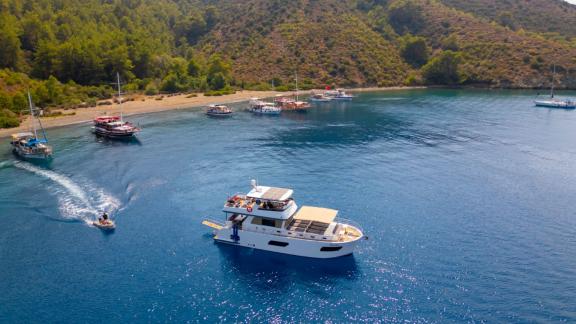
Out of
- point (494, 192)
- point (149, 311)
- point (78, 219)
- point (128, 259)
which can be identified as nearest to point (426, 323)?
point (149, 311)

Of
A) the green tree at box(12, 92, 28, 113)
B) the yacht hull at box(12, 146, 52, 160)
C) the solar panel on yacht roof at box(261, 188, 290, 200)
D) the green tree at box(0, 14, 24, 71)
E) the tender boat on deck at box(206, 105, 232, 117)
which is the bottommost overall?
the solar panel on yacht roof at box(261, 188, 290, 200)

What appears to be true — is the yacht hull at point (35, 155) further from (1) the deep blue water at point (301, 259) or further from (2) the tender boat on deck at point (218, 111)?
(2) the tender boat on deck at point (218, 111)

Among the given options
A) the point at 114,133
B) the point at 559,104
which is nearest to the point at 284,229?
the point at 114,133

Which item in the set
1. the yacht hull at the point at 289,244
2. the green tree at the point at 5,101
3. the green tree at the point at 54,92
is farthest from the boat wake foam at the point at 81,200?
the green tree at the point at 54,92

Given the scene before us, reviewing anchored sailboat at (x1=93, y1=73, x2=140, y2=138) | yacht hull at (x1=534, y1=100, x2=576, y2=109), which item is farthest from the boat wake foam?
yacht hull at (x1=534, y1=100, x2=576, y2=109)

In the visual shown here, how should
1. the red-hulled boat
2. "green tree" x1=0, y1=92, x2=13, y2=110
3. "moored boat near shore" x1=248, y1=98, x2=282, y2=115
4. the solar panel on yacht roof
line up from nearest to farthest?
the solar panel on yacht roof
the red-hulled boat
"green tree" x1=0, y1=92, x2=13, y2=110
"moored boat near shore" x1=248, y1=98, x2=282, y2=115

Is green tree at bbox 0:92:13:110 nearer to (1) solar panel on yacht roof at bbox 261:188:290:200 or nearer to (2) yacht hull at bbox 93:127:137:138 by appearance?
(2) yacht hull at bbox 93:127:137:138
